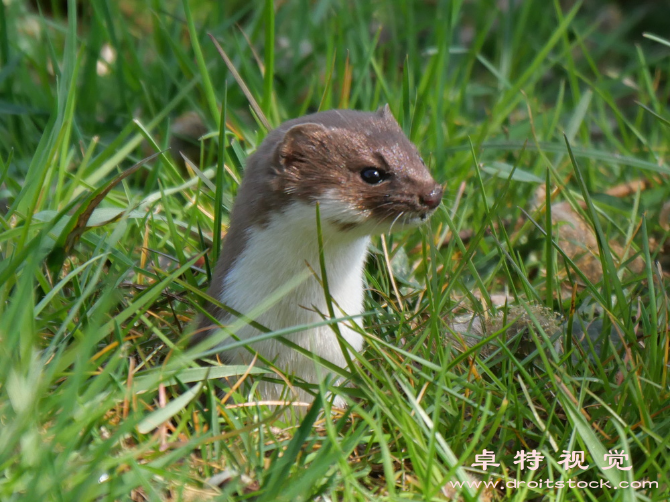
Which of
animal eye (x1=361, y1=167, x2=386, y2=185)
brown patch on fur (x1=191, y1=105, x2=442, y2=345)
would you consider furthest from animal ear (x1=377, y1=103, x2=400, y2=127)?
animal eye (x1=361, y1=167, x2=386, y2=185)

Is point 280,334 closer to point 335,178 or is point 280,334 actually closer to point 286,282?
point 286,282

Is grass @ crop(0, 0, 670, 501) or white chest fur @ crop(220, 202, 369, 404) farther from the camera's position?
white chest fur @ crop(220, 202, 369, 404)

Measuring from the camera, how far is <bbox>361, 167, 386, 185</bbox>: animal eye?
304 cm

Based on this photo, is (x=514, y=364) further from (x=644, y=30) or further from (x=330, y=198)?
(x=644, y=30)

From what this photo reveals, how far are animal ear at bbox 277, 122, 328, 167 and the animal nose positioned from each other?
43 centimetres

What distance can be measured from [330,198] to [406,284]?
81cm

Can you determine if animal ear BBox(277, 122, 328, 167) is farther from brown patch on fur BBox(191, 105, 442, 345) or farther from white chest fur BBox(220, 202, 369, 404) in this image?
white chest fur BBox(220, 202, 369, 404)

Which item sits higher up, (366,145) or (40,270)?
(366,145)

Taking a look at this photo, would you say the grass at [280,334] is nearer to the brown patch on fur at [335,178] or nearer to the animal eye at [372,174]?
the brown patch on fur at [335,178]

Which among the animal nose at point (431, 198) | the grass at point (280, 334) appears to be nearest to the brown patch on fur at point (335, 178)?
the animal nose at point (431, 198)

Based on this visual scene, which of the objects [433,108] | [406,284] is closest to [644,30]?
[433,108]

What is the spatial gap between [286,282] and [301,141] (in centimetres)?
52

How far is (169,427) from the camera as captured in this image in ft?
8.68

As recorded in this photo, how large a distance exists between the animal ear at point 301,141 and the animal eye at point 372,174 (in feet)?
0.64
